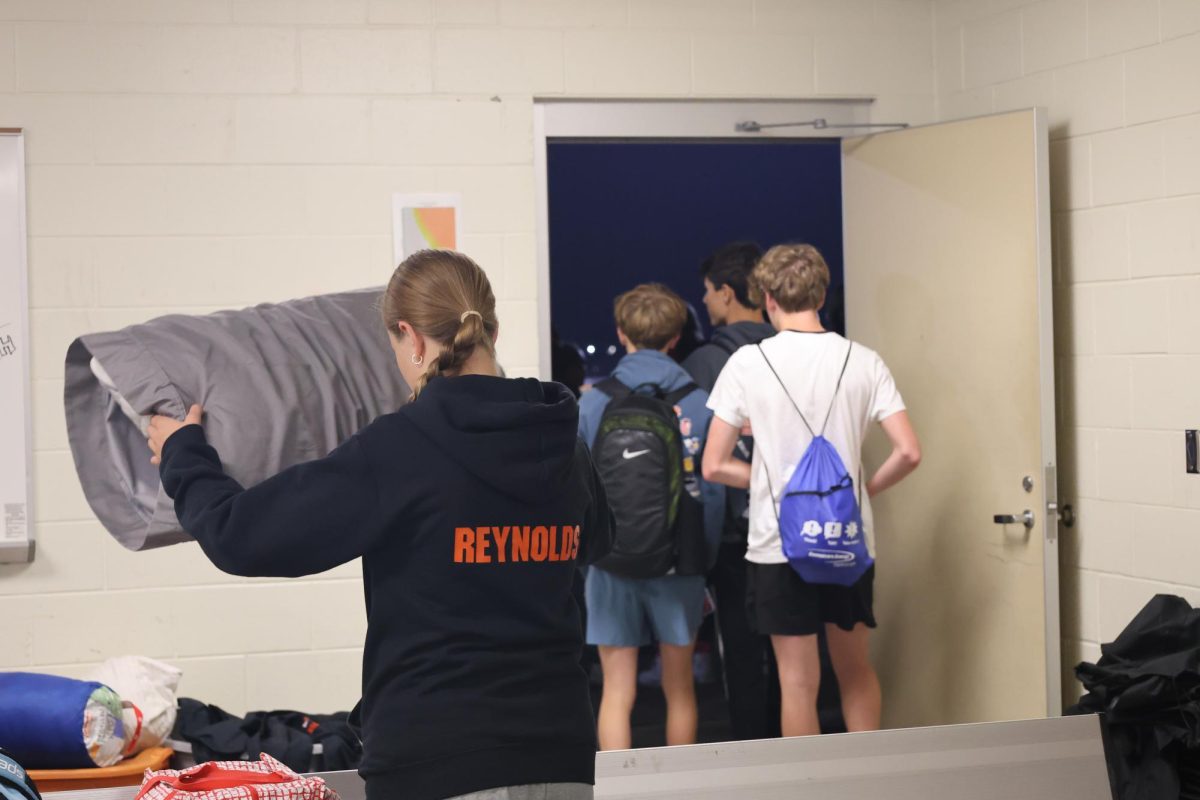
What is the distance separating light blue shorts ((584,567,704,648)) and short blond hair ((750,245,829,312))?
831 millimetres

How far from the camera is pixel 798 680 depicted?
3.51m

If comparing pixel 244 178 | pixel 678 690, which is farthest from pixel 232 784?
pixel 244 178

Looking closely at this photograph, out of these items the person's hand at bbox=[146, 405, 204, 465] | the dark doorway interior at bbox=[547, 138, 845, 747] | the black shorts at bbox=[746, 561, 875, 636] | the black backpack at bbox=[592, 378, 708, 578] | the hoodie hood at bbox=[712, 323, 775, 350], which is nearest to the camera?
the person's hand at bbox=[146, 405, 204, 465]

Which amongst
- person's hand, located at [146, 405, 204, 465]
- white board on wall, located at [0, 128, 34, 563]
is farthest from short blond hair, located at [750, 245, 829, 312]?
white board on wall, located at [0, 128, 34, 563]

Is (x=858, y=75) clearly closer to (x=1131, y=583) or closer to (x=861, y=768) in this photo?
(x=1131, y=583)

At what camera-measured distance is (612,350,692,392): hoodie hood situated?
3.72 meters

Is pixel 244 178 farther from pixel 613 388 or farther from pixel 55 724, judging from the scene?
pixel 55 724

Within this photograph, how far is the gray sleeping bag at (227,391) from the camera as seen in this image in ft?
6.45

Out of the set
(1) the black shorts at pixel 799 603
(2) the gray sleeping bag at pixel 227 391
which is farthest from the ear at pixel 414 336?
(1) the black shorts at pixel 799 603

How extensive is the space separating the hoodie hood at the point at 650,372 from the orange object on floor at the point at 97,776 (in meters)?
1.60

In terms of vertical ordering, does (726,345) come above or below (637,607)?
above

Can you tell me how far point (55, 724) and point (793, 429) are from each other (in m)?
1.93

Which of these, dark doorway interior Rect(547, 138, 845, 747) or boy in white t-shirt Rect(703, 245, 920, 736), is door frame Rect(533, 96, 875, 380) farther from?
dark doorway interior Rect(547, 138, 845, 747)

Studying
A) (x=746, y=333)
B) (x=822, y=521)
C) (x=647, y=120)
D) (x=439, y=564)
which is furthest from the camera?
(x=647, y=120)
